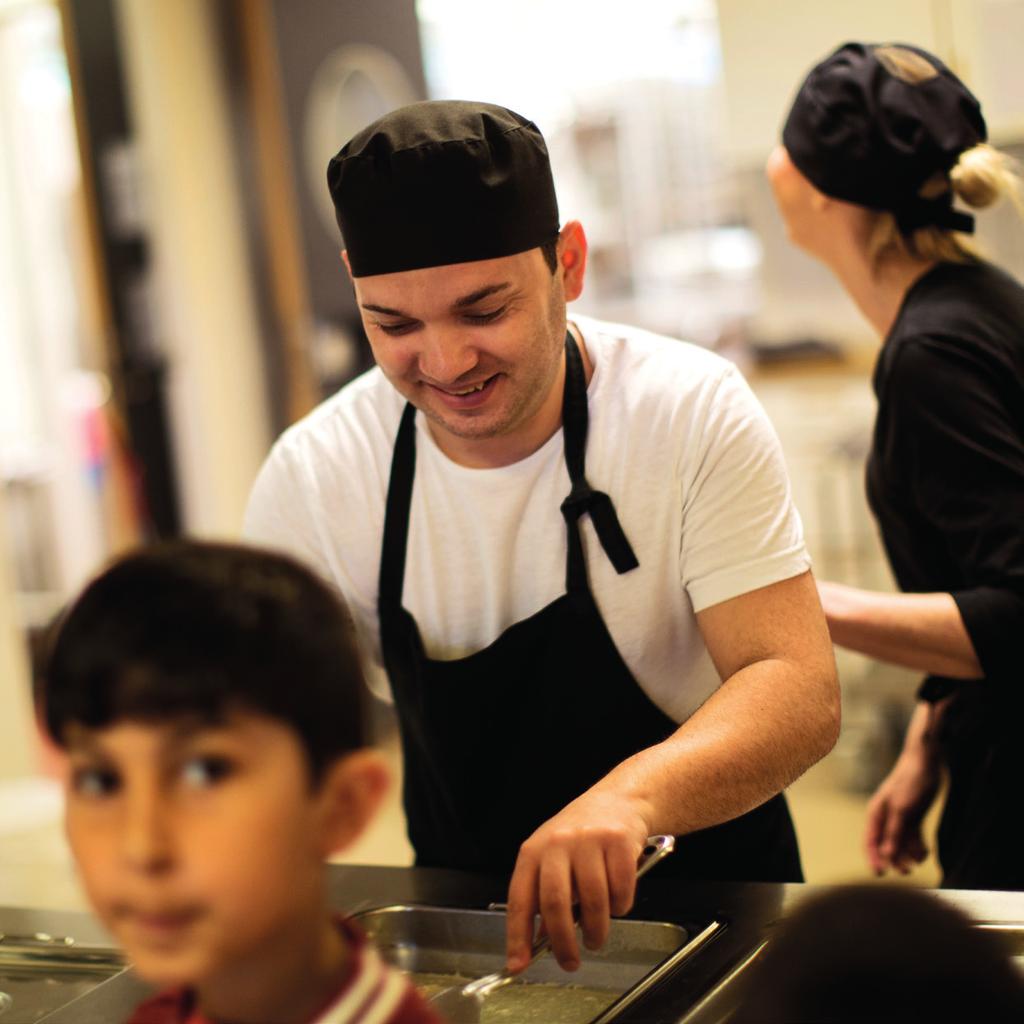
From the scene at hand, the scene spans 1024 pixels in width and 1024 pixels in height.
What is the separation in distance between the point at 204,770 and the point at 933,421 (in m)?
1.08

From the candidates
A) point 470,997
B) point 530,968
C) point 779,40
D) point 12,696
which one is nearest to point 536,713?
point 530,968

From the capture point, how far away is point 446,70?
17.5 ft

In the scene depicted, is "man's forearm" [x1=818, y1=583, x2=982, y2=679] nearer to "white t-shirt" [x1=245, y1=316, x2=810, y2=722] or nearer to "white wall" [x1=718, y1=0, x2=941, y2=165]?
"white t-shirt" [x1=245, y1=316, x2=810, y2=722]

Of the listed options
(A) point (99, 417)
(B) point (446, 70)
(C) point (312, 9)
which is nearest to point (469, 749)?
(C) point (312, 9)

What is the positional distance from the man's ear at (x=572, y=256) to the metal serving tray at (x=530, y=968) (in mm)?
607

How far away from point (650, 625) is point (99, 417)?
4045mm

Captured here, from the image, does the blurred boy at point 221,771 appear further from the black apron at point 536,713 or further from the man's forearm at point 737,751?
the black apron at point 536,713

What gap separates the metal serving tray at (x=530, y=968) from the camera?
109cm

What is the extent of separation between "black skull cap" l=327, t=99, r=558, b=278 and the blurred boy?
1.95 feet

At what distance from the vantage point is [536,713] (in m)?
1.41

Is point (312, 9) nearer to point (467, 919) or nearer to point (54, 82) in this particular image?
point (54, 82)

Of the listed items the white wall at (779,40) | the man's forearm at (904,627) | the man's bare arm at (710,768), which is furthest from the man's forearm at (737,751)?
the white wall at (779,40)

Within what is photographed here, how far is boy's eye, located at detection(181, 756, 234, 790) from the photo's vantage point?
67 centimetres

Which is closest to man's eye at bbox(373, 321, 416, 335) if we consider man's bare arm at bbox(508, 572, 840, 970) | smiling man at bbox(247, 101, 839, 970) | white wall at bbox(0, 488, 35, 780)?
smiling man at bbox(247, 101, 839, 970)
